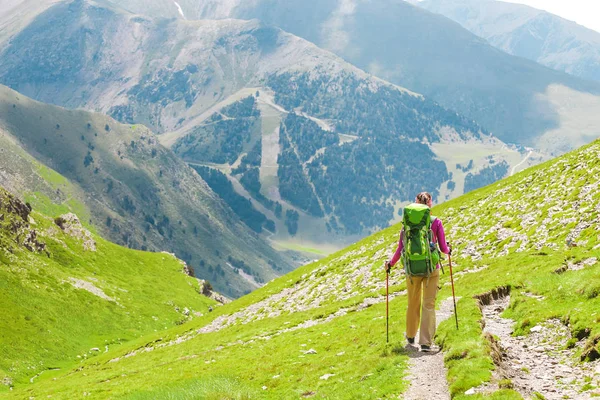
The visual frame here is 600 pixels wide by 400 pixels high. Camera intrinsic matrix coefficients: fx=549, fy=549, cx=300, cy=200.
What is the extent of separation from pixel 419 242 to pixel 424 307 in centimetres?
262

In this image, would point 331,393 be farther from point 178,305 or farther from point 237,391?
→ point 178,305

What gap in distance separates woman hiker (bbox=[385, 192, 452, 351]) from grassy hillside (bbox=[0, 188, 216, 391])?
58.3 meters

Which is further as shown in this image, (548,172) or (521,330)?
(548,172)

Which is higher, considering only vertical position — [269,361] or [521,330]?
[521,330]

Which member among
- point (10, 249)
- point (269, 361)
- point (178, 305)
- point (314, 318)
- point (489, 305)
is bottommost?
point (178, 305)

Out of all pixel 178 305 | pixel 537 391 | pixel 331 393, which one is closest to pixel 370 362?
pixel 331 393

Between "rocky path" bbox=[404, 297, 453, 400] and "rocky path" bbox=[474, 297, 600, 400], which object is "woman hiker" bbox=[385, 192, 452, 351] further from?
"rocky path" bbox=[474, 297, 600, 400]

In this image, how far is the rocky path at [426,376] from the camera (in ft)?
51.5

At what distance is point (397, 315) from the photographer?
98.0 ft

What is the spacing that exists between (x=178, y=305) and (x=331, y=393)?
113 metres

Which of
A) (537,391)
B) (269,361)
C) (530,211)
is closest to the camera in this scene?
(537,391)

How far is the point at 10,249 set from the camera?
96.6 m

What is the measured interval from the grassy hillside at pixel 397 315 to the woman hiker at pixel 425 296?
785 millimetres

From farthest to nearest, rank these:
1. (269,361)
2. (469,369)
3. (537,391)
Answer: (269,361)
(469,369)
(537,391)
